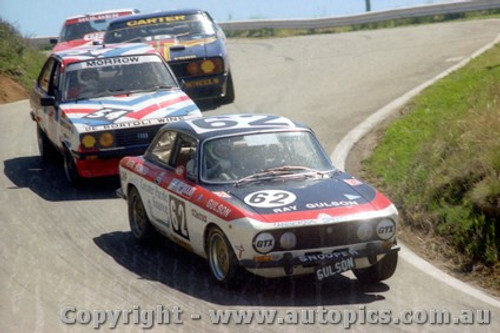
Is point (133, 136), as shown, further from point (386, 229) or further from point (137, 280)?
point (386, 229)

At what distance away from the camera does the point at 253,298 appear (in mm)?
9125

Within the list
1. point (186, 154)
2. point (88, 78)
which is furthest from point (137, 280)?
point (88, 78)

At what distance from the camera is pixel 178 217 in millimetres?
10250

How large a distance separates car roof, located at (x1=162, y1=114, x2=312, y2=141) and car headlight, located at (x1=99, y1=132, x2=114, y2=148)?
2.60m

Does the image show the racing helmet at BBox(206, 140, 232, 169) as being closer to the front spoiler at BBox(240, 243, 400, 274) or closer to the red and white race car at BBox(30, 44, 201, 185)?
the front spoiler at BBox(240, 243, 400, 274)

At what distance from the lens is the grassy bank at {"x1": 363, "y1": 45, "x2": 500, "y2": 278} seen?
1071cm

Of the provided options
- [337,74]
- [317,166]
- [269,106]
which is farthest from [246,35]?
[317,166]

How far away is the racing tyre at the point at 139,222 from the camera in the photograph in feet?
36.5

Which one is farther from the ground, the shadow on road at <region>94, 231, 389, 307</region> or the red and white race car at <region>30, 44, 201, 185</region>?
the red and white race car at <region>30, 44, 201, 185</region>

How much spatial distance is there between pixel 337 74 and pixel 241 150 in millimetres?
11103

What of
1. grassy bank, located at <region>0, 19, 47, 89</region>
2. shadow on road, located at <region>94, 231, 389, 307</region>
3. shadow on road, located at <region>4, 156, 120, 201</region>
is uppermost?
shadow on road, located at <region>94, 231, 389, 307</region>

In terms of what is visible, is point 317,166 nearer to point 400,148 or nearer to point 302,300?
point 302,300

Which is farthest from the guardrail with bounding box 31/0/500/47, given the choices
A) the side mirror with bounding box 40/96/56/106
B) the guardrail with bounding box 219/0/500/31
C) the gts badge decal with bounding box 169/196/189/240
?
the gts badge decal with bounding box 169/196/189/240

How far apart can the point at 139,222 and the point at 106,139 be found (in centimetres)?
265
